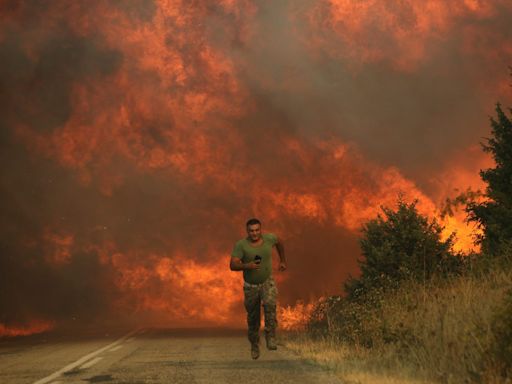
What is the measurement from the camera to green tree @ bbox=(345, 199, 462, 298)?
29125mm

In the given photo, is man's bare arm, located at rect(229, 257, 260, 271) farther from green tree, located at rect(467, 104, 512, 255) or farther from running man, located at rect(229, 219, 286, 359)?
green tree, located at rect(467, 104, 512, 255)

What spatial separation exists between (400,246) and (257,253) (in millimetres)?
19731

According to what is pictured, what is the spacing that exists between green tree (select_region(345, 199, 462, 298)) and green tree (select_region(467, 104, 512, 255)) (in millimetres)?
2140

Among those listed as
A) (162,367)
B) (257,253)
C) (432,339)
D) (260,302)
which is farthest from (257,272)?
(432,339)

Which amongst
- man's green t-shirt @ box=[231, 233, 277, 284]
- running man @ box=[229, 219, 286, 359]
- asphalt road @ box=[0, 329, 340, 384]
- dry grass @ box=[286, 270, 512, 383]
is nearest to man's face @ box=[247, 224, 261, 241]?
running man @ box=[229, 219, 286, 359]

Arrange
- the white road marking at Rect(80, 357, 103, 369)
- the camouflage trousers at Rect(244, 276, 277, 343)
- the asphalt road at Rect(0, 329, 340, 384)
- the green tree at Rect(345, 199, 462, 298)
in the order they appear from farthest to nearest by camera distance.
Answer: the green tree at Rect(345, 199, 462, 298), the white road marking at Rect(80, 357, 103, 369), the camouflage trousers at Rect(244, 276, 277, 343), the asphalt road at Rect(0, 329, 340, 384)

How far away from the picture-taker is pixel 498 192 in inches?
1276

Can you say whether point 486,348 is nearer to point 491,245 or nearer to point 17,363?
point 17,363

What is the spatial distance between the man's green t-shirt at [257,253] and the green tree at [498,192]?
19.6 metres

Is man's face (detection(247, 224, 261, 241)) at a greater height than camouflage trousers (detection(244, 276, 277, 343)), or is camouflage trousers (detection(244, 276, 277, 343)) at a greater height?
man's face (detection(247, 224, 261, 241))

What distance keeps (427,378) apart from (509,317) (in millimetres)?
1526

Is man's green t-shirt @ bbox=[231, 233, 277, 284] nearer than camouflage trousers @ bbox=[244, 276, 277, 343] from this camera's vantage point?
Yes

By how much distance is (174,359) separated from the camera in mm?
13828

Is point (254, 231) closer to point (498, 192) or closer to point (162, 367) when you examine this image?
point (162, 367)
